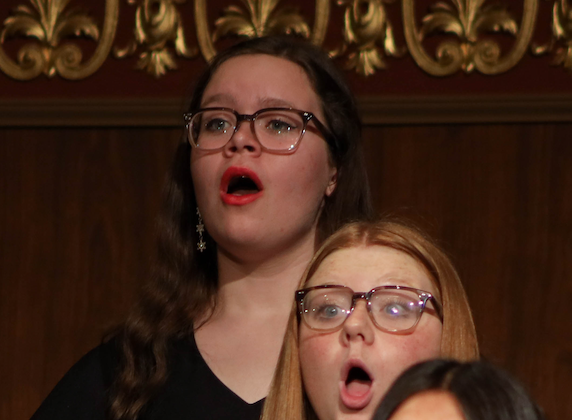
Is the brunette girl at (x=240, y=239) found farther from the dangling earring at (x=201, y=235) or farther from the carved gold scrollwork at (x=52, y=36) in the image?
the carved gold scrollwork at (x=52, y=36)

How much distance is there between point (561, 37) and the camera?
1879mm

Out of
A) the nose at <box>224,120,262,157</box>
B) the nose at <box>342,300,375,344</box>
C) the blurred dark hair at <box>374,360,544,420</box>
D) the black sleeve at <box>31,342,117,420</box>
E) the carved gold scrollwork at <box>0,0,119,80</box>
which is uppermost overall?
the carved gold scrollwork at <box>0,0,119,80</box>

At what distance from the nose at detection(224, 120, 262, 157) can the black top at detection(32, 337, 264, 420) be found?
277 millimetres

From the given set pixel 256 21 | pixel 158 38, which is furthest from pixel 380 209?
pixel 158 38

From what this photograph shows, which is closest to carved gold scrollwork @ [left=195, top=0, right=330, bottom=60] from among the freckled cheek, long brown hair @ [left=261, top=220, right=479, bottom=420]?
long brown hair @ [left=261, top=220, right=479, bottom=420]

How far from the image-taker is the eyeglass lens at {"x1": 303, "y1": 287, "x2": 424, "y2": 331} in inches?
43.2

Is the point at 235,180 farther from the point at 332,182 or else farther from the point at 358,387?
the point at 358,387

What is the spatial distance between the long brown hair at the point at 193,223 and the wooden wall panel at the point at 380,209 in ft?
0.84

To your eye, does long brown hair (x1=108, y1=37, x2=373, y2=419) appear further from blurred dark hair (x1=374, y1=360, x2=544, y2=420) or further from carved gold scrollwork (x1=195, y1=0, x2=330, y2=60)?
blurred dark hair (x1=374, y1=360, x2=544, y2=420)

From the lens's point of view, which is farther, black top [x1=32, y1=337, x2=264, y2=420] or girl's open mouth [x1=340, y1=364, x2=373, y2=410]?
black top [x1=32, y1=337, x2=264, y2=420]

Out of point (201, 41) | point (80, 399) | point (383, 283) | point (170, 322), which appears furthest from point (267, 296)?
point (201, 41)

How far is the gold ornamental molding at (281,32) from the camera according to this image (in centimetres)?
189

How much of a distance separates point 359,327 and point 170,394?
445 millimetres

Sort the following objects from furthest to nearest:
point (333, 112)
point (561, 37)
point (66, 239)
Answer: point (66, 239), point (561, 37), point (333, 112)
